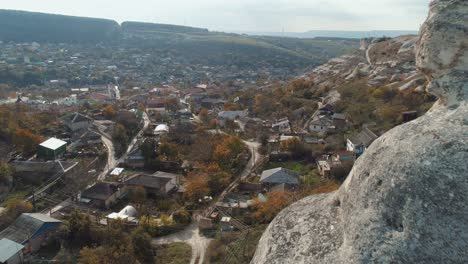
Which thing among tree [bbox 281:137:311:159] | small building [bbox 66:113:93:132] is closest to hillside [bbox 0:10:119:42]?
small building [bbox 66:113:93:132]

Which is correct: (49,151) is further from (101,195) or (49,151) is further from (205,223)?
(205,223)

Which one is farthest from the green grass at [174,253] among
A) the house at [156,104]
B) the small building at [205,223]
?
the house at [156,104]

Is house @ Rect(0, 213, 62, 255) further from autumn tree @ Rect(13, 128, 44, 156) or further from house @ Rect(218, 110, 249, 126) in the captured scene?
house @ Rect(218, 110, 249, 126)

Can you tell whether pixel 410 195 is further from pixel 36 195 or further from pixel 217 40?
pixel 217 40

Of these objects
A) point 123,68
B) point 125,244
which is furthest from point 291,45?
point 125,244

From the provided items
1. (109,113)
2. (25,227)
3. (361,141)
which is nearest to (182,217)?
(25,227)

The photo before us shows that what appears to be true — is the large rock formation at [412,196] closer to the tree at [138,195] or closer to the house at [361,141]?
the tree at [138,195]
